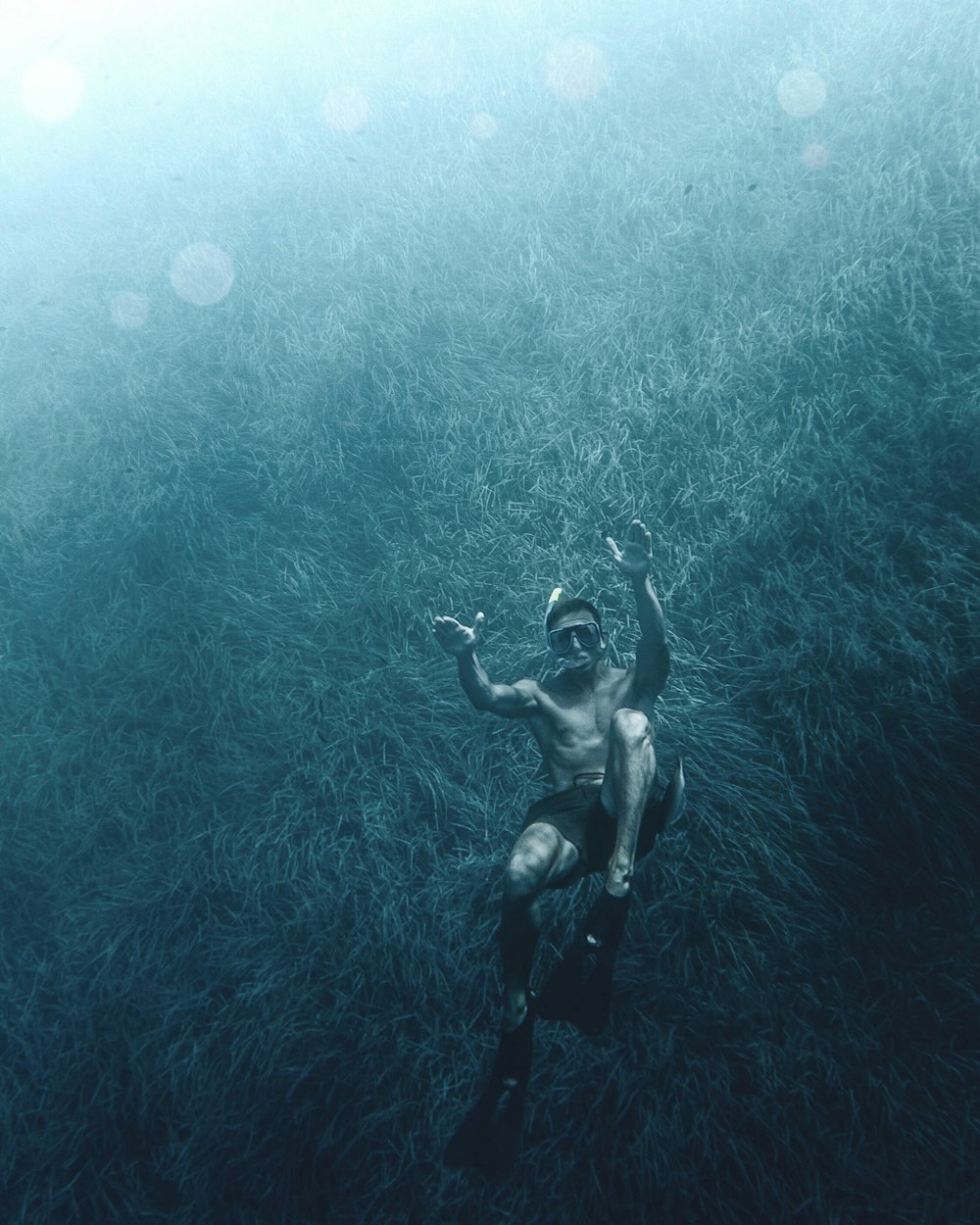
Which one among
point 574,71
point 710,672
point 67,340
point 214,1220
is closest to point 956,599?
point 710,672

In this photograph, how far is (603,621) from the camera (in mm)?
3514

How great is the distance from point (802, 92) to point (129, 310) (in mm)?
4889

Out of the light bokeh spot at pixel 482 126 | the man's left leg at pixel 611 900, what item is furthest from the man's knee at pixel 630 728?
the light bokeh spot at pixel 482 126

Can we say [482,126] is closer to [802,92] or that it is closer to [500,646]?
[802,92]

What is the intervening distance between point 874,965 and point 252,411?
4.19 m

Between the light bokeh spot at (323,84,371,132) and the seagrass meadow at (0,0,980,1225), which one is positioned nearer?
the seagrass meadow at (0,0,980,1225)

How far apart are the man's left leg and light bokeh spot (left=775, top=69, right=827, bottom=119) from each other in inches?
187

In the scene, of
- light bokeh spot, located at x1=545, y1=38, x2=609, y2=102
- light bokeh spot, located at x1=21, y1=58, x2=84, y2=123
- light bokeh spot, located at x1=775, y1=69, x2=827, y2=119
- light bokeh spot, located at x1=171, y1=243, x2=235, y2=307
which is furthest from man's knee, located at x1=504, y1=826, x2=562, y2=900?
light bokeh spot, located at x1=21, y1=58, x2=84, y2=123

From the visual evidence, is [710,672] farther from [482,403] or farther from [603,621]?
[482,403]

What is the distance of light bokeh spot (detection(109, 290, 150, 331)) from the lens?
5.39 metres

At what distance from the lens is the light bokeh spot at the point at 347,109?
20.9 ft

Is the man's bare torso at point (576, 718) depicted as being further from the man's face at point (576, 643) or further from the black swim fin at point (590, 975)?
the black swim fin at point (590, 975)

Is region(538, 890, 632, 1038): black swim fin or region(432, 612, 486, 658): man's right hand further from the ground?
region(432, 612, 486, 658): man's right hand

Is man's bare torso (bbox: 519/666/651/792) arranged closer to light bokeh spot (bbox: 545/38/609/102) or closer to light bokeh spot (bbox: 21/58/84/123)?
light bokeh spot (bbox: 545/38/609/102)
